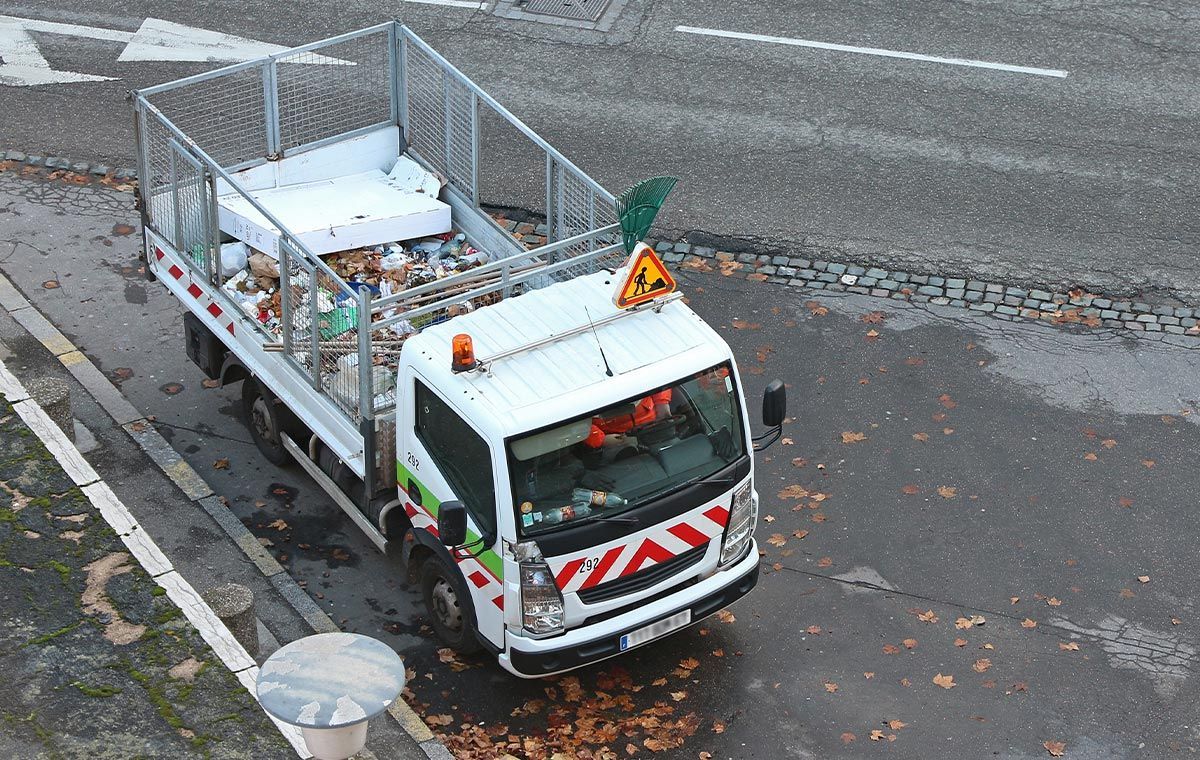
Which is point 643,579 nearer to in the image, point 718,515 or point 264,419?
point 718,515

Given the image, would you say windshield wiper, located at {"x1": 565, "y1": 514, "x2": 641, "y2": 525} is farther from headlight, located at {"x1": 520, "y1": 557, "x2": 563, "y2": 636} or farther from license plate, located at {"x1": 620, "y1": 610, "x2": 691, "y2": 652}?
license plate, located at {"x1": 620, "y1": 610, "x2": 691, "y2": 652}

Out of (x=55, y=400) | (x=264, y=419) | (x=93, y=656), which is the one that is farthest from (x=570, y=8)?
(x=93, y=656)

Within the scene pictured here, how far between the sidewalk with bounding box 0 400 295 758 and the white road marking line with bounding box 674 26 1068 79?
32.8 ft

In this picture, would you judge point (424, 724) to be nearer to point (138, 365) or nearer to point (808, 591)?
point (808, 591)

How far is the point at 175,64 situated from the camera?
1641cm

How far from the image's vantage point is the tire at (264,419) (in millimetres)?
10766

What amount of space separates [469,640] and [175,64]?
9600 mm

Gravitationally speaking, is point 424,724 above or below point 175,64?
below

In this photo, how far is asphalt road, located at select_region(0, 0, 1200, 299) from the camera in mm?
13859

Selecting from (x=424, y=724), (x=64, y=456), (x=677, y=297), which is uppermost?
(x=677, y=297)

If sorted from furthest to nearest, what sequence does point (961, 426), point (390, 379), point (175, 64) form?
point (175, 64) → point (961, 426) → point (390, 379)

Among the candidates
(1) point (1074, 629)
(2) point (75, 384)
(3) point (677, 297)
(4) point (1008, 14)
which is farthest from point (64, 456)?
(4) point (1008, 14)

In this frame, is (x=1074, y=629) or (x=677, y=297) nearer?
(x=677, y=297)

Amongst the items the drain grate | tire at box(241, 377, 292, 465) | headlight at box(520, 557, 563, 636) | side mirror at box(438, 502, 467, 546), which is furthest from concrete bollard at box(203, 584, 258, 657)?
the drain grate
